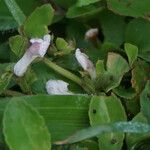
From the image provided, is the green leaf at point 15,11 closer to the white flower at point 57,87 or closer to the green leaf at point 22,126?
the white flower at point 57,87

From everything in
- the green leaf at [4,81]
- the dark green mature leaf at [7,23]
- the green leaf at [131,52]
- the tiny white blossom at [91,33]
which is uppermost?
the green leaf at [4,81]

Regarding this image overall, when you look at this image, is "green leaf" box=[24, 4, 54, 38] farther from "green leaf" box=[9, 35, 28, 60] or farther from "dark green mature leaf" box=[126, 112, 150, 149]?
"dark green mature leaf" box=[126, 112, 150, 149]

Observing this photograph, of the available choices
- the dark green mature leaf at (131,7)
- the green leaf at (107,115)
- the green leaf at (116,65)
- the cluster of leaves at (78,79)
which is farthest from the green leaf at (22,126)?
the dark green mature leaf at (131,7)

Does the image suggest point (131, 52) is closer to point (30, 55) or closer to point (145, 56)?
point (145, 56)

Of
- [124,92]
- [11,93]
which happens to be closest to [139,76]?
[124,92]

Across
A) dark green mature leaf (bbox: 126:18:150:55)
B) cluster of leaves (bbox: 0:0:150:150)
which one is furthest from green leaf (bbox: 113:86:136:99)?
dark green mature leaf (bbox: 126:18:150:55)

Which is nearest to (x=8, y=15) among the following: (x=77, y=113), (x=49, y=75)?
(x=49, y=75)

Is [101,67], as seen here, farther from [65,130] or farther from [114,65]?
[65,130]
